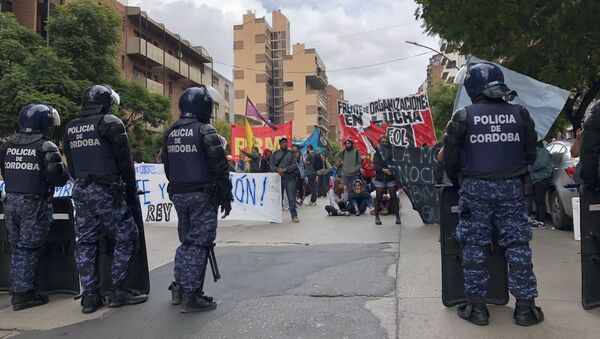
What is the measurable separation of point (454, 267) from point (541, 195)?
545cm

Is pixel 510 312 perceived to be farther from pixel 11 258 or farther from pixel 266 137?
pixel 266 137

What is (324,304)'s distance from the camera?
439cm

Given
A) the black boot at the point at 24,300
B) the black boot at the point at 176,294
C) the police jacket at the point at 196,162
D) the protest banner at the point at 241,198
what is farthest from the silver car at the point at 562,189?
the black boot at the point at 24,300

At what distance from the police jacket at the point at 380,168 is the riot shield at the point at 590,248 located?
5.55 meters

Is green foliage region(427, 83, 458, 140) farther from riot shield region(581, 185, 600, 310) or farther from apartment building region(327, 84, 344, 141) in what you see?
apartment building region(327, 84, 344, 141)

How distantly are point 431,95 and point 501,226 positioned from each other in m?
37.3

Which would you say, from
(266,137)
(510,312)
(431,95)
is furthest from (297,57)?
(510,312)

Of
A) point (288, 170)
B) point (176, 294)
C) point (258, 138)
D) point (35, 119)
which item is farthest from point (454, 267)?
point (258, 138)

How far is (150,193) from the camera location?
10.6 meters

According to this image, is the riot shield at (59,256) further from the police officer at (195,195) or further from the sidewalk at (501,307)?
the sidewalk at (501,307)

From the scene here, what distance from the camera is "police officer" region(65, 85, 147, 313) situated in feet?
14.5

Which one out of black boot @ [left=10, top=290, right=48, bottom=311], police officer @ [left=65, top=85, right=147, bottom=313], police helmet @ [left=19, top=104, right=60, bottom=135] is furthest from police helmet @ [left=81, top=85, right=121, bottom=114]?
black boot @ [left=10, top=290, right=48, bottom=311]

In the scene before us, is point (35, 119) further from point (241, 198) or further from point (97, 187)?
point (241, 198)

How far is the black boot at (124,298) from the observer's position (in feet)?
15.0
